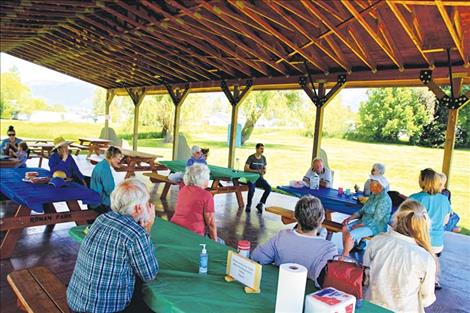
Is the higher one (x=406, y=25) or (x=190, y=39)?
(x=190, y=39)

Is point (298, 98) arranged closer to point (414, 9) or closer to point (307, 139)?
point (307, 139)

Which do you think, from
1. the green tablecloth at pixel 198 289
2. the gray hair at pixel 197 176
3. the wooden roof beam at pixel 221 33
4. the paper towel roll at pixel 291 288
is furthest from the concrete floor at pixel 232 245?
the wooden roof beam at pixel 221 33

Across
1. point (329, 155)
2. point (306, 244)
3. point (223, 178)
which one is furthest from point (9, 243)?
point (329, 155)

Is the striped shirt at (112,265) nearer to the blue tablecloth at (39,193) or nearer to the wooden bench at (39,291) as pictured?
the wooden bench at (39,291)

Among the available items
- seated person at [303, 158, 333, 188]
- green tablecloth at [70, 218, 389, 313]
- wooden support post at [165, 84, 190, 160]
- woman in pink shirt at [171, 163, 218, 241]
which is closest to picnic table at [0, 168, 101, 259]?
woman in pink shirt at [171, 163, 218, 241]

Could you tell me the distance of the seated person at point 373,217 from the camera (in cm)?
380

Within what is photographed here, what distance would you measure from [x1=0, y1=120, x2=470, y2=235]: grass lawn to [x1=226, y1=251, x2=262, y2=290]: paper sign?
8861mm

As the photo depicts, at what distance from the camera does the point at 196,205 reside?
3.05 m

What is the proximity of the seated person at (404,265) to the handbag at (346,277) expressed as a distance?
536mm

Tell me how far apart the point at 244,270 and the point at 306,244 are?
0.42 meters

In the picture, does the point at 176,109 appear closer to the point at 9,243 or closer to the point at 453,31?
the point at 9,243

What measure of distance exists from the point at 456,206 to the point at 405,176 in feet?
12.6

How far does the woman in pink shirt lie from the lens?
304cm

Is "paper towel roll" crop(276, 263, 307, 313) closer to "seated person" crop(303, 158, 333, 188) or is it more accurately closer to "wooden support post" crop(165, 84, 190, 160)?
"seated person" crop(303, 158, 333, 188)
